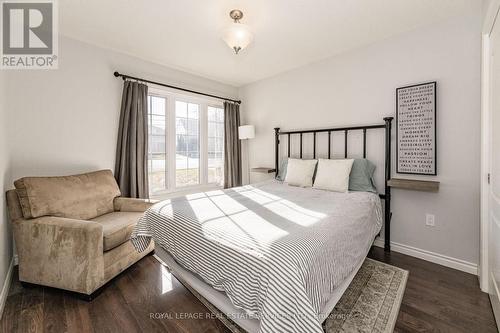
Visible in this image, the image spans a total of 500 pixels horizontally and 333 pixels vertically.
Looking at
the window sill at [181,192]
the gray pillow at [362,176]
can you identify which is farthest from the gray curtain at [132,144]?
the gray pillow at [362,176]

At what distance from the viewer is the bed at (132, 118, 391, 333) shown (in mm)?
976

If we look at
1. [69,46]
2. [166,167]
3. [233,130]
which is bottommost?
[166,167]

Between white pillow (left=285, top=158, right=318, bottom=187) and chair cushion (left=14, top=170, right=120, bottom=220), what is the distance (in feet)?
7.48

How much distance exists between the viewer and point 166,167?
3.48 m

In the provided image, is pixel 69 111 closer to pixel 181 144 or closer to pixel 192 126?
pixel 181 144

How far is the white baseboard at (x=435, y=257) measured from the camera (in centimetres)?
211

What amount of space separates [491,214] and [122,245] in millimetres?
3197

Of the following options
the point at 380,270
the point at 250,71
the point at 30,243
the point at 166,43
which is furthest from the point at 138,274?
the point at 250,71

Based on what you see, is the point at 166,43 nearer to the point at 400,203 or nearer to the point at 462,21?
the point at 462,21

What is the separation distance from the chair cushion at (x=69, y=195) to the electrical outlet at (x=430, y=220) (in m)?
3.64

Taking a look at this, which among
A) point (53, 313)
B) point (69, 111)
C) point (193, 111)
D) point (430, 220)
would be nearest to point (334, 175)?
point (430, 220)

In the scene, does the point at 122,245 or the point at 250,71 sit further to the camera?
the point at 250,71

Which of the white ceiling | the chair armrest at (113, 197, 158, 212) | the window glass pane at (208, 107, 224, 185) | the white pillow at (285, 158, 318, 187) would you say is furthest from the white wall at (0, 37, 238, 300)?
the white pillow at (285, 158, 318, 187)

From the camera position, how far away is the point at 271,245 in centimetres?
115
